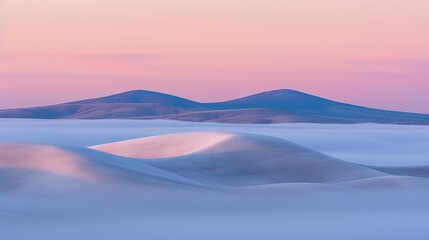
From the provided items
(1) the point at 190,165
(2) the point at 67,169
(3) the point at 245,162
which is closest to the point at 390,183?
(1) the point at 190,165

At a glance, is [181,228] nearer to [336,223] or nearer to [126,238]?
[126,238]

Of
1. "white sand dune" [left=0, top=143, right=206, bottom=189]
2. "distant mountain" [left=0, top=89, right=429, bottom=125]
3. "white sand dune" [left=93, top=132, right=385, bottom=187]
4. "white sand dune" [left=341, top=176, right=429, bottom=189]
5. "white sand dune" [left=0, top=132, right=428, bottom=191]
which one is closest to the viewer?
"white sand dune" [left=0, top=143, right=206, bottom=189]

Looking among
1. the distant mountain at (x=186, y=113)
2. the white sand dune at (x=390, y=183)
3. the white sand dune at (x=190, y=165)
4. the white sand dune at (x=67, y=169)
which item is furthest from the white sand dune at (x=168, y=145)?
the distant mountain at (x=186, y=113)

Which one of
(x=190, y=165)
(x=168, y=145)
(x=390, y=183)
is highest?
(x=168, y=145)

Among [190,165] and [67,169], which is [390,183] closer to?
[190,165]

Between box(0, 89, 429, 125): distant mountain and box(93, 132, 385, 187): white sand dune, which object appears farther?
box(0, 89, 429, 125): distant mountain

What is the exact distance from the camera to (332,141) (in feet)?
229

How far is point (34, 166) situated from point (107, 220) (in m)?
7.65

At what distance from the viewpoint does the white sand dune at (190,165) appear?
2503cm

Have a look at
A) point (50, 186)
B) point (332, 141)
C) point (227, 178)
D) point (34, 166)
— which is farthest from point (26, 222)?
point (332, 141)

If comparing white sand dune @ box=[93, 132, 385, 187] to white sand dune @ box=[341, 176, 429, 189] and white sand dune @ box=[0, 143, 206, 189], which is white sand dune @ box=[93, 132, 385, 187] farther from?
white sand dune @ box=[341, 176, 429, 189]

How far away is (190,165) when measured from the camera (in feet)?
104

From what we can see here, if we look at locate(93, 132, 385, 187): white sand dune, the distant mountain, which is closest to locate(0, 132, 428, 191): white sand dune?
locate(93, 132, 385, 187): white sand dune

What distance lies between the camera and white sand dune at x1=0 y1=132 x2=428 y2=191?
25.0 metres
